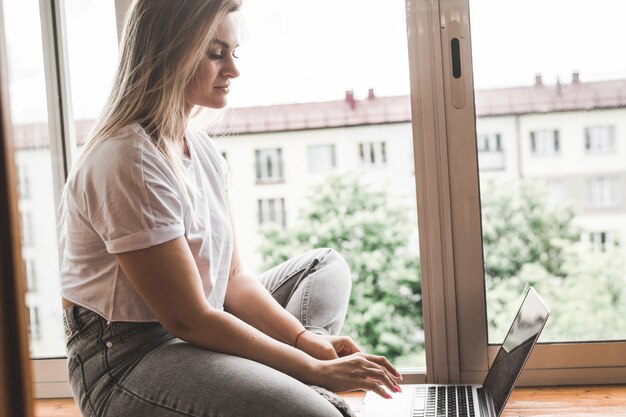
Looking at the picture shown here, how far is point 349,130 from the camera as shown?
2664 millimetres

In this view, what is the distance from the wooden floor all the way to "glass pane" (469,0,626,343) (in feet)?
0.44

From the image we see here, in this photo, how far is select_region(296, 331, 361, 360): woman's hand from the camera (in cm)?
148

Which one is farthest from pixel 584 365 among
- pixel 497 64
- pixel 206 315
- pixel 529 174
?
pixel 206 315

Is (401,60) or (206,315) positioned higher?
(401,60)

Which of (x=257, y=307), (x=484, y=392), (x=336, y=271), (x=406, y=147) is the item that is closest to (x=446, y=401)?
(x=484, y=392)

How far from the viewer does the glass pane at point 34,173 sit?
6.82 feet

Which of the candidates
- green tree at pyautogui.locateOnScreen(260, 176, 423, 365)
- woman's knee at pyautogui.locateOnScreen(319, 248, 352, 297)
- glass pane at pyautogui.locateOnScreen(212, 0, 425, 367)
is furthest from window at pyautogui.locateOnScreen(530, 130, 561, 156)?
green tree at pyautogui.locateOnScreen(260, 176, 423, 365)

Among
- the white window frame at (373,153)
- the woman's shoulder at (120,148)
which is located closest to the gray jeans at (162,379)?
the woman's shoulder at (120,148)

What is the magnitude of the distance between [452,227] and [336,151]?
3.14 feet

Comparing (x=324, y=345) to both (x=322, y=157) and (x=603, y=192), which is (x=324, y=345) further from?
(x=322, y=157)

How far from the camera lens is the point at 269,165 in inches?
115

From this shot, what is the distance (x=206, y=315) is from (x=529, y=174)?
39.7 inches

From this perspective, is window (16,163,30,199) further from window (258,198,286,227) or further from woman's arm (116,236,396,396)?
window (258,198,286,227)

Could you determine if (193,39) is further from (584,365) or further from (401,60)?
(584,365)
